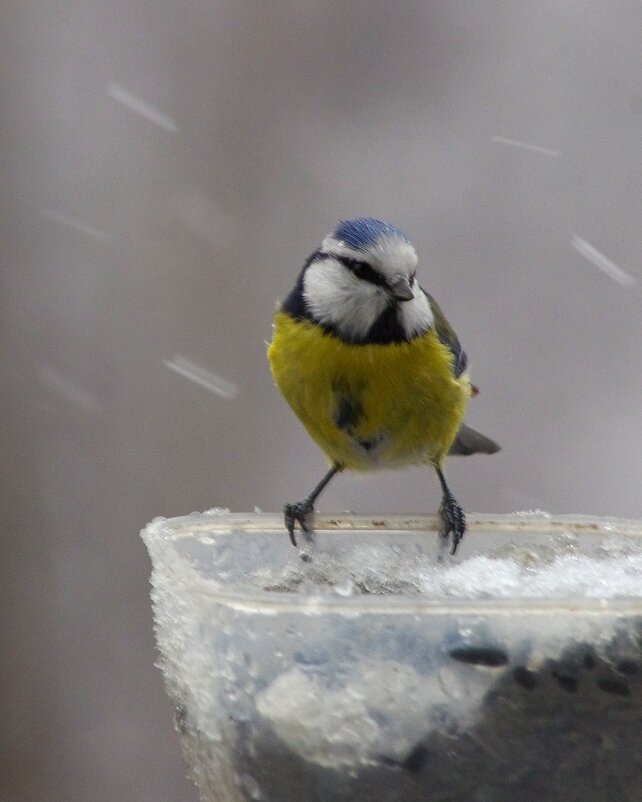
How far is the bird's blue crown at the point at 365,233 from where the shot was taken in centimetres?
112

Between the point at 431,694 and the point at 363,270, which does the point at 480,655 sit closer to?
the point at 431,694

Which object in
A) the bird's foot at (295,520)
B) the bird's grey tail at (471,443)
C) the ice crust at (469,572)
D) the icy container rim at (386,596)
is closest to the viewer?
the icy container rim at (386,596)

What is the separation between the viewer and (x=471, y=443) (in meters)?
1.58

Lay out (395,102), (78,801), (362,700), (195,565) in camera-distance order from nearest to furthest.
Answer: (362,700) → (195,565) → (78,801) → (395,102)

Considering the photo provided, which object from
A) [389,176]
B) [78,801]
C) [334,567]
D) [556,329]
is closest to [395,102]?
[389,176]

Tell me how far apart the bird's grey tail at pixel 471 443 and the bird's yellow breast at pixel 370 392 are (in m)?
0.28

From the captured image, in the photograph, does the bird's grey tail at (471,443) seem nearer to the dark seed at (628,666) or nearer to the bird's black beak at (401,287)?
the bird's black beak at (401,287)

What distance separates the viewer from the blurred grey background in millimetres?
2580

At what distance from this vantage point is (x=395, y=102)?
273 cm

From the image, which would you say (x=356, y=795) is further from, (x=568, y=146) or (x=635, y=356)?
(x=568, y=146)

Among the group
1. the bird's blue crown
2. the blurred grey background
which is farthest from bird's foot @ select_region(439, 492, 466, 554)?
the blurred grey background

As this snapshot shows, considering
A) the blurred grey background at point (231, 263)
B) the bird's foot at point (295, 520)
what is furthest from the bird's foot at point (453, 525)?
the blurred grey background at point (231, 263)

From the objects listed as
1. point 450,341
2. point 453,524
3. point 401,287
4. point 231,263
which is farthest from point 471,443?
point 231,263

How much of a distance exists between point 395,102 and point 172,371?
0.91m
